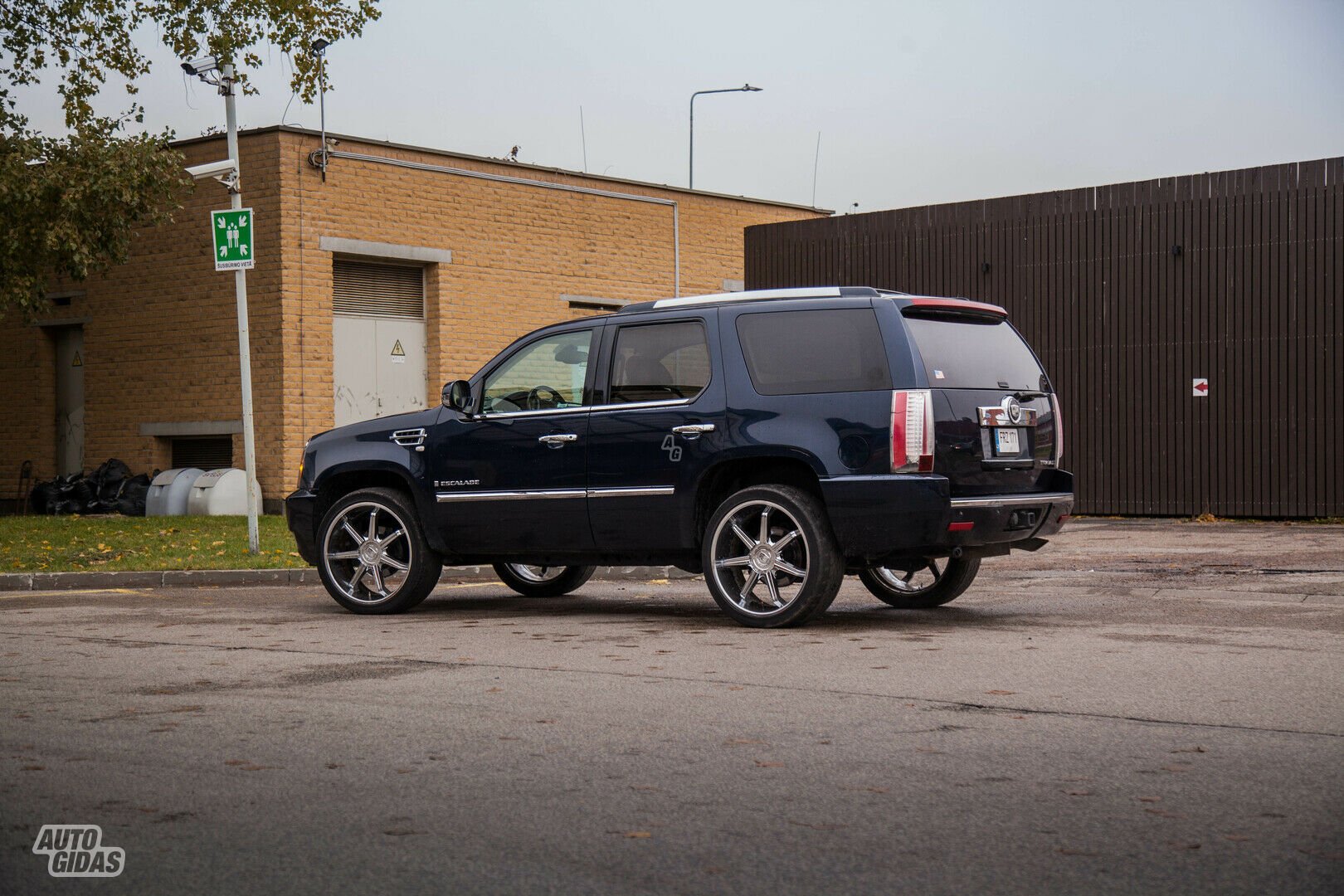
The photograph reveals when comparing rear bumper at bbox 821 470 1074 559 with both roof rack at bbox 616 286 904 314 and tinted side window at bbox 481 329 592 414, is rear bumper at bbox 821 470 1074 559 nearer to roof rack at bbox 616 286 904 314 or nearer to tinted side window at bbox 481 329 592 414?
roof rack at bbox 616 286 904 314

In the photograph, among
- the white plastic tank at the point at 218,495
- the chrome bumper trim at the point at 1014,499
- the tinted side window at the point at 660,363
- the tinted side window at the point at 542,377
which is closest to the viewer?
the chrome bumper trim at the point at 1014,499

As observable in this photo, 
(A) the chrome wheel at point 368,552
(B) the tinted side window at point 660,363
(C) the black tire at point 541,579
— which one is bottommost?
(C) the black tire at point 541,579

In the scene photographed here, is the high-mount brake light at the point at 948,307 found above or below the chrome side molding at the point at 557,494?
above

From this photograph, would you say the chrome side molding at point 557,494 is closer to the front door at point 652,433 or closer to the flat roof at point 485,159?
the front door at point 652,433

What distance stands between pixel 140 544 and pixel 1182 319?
1402 cm

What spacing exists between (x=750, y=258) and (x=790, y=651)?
1952cm

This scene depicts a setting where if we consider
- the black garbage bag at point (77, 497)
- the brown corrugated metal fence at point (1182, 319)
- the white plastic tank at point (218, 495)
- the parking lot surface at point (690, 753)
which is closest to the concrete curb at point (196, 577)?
the parking lot surface at point (690, 753)

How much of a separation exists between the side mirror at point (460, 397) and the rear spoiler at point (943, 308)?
3001mm

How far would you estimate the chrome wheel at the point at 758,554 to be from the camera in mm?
9180

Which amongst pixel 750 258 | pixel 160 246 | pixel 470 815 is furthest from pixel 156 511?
pixel 470 815

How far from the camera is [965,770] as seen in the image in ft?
17.0

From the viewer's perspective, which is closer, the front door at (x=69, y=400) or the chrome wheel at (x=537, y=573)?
the chrome wheel at (x=537, y=573)

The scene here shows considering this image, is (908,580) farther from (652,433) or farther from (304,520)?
(304,520)

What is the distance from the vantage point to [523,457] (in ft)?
33.3
